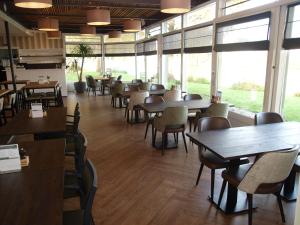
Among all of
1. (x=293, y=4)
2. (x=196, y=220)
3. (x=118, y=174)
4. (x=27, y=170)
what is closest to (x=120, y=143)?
(x=118, y=174)

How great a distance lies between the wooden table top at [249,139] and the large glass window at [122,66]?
31.8 ft

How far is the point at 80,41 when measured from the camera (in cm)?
1255

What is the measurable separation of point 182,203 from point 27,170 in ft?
5.45

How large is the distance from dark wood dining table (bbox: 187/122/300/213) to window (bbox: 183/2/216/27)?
12.0ft

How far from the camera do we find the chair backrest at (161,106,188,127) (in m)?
4.16

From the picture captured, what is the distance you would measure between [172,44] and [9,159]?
21.9 feet

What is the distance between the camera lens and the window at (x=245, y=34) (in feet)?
14.4

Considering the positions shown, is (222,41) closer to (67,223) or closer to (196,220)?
(196,220)

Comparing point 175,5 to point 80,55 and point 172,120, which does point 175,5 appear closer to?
point 172,120

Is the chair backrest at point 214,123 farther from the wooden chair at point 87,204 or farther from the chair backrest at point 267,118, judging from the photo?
the wooden chair at point 87,204

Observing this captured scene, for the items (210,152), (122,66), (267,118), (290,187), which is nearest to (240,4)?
(267,118)

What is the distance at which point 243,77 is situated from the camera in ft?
17.5

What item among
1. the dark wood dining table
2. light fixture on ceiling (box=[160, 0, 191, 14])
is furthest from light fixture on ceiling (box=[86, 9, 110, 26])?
the dark wood dining table

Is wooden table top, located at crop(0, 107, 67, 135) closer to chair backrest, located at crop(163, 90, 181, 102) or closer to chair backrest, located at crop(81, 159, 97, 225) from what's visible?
chair backrest, located at crop(81, 159, 97, 225)
